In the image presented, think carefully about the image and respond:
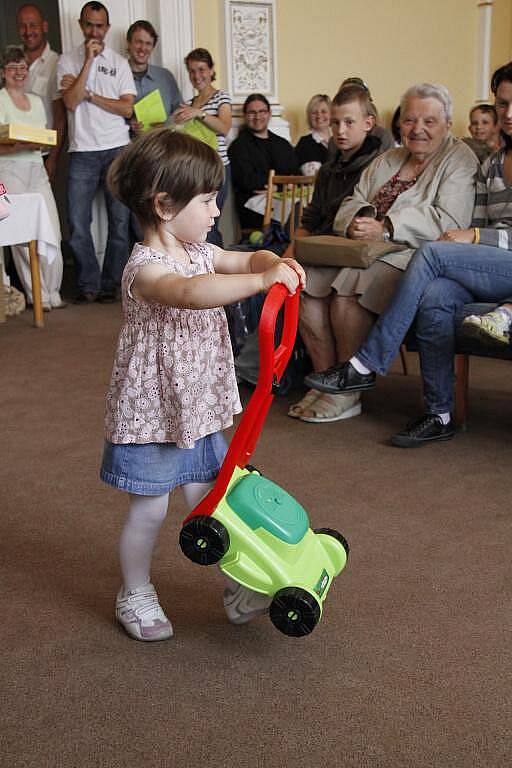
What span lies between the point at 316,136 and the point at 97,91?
1490mm

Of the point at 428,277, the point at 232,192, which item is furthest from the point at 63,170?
the point at 428,277

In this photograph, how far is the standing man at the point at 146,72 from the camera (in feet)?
16.6

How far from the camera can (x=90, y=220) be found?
5.14m

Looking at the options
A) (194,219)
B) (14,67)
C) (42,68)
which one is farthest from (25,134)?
(194,219)

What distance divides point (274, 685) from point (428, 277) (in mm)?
1464

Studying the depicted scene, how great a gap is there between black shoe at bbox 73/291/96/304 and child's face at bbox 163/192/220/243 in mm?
3769

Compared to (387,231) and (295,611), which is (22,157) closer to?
(387,231)

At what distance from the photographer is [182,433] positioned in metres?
1.42

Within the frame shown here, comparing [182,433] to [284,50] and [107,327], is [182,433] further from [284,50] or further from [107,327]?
[284,50]

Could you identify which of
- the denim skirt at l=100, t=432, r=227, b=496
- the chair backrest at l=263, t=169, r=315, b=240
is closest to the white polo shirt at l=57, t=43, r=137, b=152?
the chair backrest at l=263, t=169, r=315, b=240

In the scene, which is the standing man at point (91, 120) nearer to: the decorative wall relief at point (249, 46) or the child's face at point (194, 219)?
the decorative wall relief at point (249, 46)

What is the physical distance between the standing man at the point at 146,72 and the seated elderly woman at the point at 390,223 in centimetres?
257

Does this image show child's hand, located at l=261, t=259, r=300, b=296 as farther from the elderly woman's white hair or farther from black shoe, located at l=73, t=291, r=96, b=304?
black shoe, located at l=73, t=291, r=96, b=304

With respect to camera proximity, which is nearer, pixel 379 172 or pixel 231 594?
pixel 231 594
